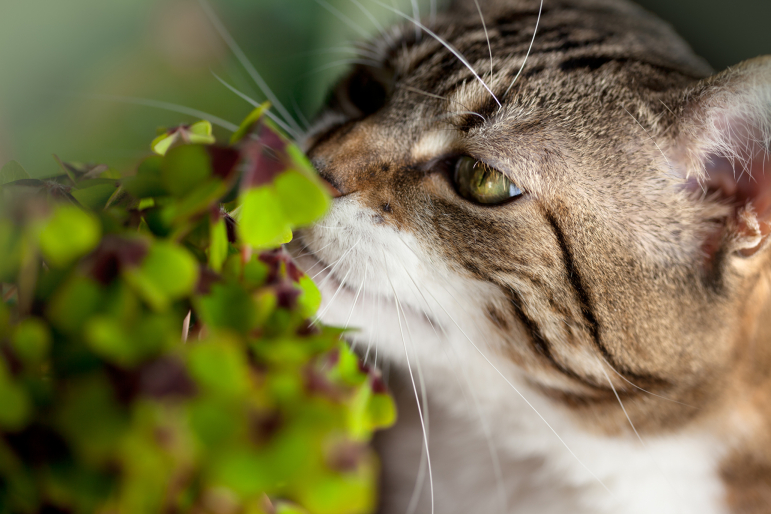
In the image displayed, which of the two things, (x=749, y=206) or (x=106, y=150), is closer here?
(x=749, y=206)

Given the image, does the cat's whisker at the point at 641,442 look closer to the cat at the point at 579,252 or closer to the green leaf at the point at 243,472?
A: the cat at the point at 579,252

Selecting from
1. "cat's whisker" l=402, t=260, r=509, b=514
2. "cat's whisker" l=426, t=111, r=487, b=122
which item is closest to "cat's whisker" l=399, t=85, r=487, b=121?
"cat's whisker" l=426, t=111, r=487, b=122

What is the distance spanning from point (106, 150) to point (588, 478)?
0.98m

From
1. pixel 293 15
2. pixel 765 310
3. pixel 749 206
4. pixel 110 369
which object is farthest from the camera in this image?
pixel 293 15

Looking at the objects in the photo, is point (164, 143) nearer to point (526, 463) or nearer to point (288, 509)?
point (288, 509)

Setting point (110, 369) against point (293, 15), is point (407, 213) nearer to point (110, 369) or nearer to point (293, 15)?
point (110, 369)

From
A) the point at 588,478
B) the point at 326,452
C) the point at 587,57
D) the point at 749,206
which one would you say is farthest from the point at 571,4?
the point at 326,452

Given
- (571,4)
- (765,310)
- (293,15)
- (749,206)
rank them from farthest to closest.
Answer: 1. (293,15)
2. (571,4)
3. (765,310)
4. (749,206)

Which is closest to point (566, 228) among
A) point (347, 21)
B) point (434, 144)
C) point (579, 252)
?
point (579, 252)

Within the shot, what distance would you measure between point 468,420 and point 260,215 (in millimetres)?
727

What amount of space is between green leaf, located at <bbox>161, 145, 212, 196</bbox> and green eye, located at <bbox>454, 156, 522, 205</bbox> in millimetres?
461

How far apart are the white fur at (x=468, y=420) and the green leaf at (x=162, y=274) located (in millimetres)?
361

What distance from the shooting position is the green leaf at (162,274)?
25 cm

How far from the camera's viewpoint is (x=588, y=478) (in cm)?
81
